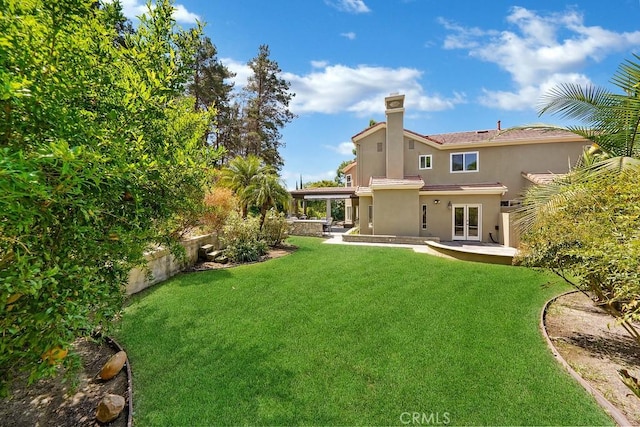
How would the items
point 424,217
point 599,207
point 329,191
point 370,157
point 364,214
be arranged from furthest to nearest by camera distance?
point 329,191, point 370,157, point 364,214, point 424,217, point 599,207

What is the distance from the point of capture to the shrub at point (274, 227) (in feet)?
62.6

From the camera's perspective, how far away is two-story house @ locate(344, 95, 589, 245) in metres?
22.0

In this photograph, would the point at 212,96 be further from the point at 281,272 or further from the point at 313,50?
the point at 281,272

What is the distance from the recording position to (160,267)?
38.7 ft

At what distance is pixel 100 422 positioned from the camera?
4793 millimetres

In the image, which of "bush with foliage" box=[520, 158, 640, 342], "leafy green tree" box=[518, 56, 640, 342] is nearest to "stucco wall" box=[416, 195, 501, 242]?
"leafy green tree" box=[518, 56, 640, 342]

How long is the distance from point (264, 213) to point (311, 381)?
14.5 meters

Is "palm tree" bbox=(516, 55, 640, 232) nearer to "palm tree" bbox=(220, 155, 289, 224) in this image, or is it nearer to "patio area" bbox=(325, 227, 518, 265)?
"patio area" bbox=(325, 227, 518, 265)

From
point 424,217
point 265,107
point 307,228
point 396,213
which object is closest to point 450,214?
point 424,217

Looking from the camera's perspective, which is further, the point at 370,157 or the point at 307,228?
the point at 370,157

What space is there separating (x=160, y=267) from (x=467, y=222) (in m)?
21.9

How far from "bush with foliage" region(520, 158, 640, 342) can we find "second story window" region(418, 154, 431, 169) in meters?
16.7

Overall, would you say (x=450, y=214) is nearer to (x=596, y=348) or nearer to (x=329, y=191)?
(x=329, y=191)

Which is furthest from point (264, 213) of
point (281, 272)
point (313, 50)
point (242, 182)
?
point (313, 50)
